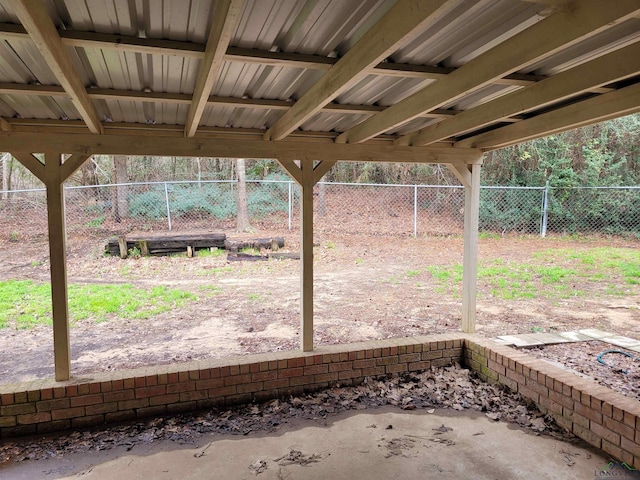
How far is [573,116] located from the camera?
2717mm

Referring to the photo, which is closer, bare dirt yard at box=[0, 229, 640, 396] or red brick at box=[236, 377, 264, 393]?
red brick at box=[236, 377, 264, 393]

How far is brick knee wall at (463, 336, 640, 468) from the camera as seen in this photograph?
254 cm

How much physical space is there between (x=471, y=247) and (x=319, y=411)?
2.29m

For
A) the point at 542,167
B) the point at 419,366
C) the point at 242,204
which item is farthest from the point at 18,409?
the point at 542,167

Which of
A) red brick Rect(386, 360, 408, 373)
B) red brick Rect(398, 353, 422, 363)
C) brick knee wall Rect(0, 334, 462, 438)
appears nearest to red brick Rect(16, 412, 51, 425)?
brick knee wall Rect(0, 334, 462, 438)

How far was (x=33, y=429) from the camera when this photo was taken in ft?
9.70

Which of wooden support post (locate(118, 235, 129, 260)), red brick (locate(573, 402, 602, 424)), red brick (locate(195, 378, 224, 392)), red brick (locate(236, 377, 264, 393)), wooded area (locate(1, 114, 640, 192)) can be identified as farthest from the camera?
wooded area (locate(1, 114, 640, 192))

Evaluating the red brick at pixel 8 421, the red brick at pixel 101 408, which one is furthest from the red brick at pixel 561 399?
the red brick at pixel 8 421

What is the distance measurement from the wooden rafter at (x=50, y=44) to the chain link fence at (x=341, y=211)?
7564 mm

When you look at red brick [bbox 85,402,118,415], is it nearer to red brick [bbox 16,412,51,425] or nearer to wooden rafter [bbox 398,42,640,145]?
red brick [bbox 16,412,51,425]

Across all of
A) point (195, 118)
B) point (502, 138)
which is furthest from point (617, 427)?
point (195, 118)

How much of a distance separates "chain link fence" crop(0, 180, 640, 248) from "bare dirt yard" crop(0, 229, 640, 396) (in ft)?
2.22

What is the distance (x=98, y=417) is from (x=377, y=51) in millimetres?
3295

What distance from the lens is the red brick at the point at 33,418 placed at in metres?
2.93
